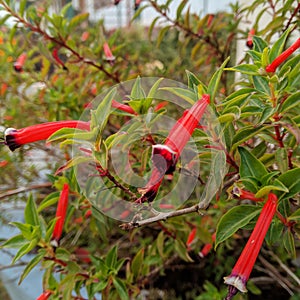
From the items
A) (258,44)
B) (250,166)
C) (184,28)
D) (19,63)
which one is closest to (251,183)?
→ (250,166)

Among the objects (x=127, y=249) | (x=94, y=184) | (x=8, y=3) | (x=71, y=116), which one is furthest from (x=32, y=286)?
(x=8, y=3)

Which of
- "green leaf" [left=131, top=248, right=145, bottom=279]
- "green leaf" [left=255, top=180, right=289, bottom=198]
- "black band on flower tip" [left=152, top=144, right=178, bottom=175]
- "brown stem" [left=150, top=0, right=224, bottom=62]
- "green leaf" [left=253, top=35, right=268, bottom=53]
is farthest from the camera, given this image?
"brown stem" [left=150, top=0, right=224, bottom=62]

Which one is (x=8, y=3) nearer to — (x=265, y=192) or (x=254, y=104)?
(x=254, y=104)

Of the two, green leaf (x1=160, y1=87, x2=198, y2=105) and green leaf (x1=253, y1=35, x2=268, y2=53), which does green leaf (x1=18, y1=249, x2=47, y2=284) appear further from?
green leaf (x1=253, y1=35, x2=268, y2=53)

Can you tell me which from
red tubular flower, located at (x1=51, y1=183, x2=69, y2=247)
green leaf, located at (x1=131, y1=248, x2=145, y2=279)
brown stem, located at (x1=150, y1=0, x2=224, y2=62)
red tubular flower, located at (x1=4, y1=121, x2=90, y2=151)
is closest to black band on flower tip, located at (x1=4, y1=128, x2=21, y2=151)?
red tubular flower, located at (x1=4, y1=121, x2=90, y2=151)

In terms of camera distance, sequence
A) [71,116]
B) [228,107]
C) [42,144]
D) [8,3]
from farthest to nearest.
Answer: [42,144] < [71,116] < [8,3] < [228,107]
